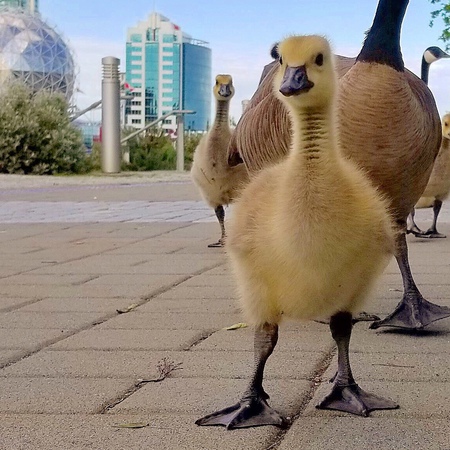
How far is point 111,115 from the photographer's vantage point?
2306cm

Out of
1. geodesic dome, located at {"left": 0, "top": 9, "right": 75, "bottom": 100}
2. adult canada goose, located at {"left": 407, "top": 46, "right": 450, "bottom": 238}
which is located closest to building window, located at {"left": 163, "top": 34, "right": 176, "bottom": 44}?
geodesic dome, located at {"left": 0, "top": 9, "right": 75, "bottom": 100}

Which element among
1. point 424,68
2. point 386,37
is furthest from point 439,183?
point 386,37

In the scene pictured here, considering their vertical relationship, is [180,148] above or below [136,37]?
below

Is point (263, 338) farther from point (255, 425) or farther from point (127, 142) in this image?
point (127, 142)

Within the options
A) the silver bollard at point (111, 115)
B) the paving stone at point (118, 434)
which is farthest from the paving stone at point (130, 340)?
the silver bollard at point (111, 115)

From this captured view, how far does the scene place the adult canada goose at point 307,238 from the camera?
101 inches

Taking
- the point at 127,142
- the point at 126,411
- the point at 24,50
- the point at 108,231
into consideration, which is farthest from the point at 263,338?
the point at 24,50

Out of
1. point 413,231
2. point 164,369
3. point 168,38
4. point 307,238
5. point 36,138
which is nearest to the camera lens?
point 307,238

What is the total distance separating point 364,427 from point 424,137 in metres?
1.65

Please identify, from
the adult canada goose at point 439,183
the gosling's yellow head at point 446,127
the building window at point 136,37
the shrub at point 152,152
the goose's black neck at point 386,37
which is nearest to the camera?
the goose's black neck at point 386,37

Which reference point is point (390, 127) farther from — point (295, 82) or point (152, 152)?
point (152, 152)

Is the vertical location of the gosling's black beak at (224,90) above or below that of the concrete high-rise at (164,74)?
below

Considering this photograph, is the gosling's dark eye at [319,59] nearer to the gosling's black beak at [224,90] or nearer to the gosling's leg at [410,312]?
the gosling's leg at [410,312]

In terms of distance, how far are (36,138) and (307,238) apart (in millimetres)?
20946
